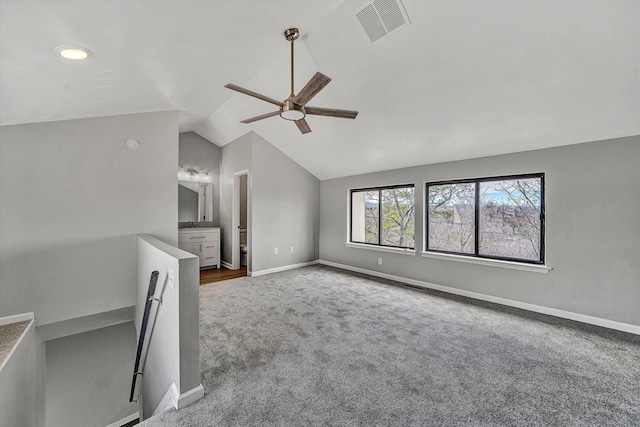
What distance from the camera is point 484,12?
2.05 metres

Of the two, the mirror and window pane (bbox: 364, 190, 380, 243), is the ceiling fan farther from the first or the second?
the mirror

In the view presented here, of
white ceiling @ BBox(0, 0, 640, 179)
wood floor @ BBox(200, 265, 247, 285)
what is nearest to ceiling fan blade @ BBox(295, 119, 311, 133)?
white ceiling @ BBox(0, 0, 640, 179)

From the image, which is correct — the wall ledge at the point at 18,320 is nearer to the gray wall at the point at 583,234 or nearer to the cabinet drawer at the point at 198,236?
the cabinet drawer at the point at 198,236

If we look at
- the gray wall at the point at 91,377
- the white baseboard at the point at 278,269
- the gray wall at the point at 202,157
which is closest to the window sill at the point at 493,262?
the white baseboard at the point at 278,269

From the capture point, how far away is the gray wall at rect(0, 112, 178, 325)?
8.71 feet

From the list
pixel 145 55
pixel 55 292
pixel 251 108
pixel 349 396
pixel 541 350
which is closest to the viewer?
pixel 349 396

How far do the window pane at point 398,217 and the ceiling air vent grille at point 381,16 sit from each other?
276 cm

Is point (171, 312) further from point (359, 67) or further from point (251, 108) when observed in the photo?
point (251, 108)

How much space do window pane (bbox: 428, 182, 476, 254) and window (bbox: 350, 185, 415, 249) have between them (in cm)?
37

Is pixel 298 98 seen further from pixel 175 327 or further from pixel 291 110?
pixel 175 327

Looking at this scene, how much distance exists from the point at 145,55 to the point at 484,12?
8.82 ft

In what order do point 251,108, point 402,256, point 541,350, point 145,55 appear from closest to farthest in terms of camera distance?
point 145,55, point 541,350, point 251,108, point 402,256

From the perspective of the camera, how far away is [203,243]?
5590mm

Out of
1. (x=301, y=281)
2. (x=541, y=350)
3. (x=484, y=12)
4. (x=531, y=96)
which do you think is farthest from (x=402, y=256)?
(x=484, y=12)
